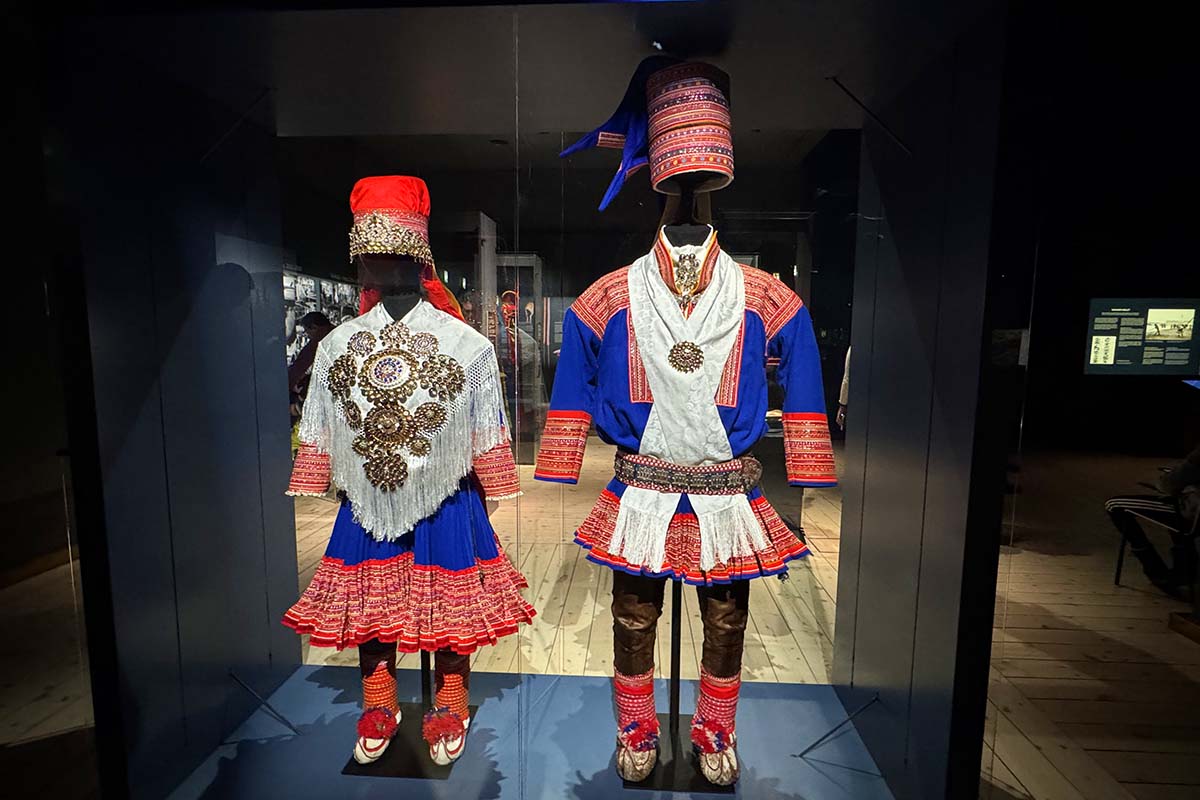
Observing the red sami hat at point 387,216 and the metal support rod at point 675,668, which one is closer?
the red sami hat at point 387,216

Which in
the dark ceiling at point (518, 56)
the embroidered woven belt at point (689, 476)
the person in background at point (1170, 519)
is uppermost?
the dark ceiling at point (518, 56)

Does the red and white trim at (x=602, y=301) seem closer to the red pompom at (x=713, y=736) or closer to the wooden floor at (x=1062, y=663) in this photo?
the wooden floor at (x=1062, y=663)

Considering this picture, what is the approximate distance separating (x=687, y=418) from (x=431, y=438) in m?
0.70

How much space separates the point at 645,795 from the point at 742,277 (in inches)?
60.9

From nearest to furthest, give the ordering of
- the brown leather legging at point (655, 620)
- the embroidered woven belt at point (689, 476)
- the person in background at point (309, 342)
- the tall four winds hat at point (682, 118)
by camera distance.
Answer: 1. the tall four winds hat at point (682, 118)
2. the embroidered woven belt at point (689, 476)
3. the brown leather legging at point (655, 620)
4. the person in background at point (309, 342)

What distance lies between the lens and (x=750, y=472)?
1.61m

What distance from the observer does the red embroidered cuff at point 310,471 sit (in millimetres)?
1693

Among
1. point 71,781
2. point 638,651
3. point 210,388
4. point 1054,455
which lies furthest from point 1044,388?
point 71,781

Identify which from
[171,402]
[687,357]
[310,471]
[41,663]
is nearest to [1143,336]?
[687,357]

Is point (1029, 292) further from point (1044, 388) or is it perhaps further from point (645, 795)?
point (645, 795)

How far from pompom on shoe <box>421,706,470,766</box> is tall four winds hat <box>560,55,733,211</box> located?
1.71m

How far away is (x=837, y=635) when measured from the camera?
2.32m

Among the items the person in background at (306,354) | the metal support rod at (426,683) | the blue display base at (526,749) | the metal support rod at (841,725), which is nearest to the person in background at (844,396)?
the metal support rod at (841,725)

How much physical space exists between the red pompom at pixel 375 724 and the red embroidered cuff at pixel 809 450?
145 centimetres
